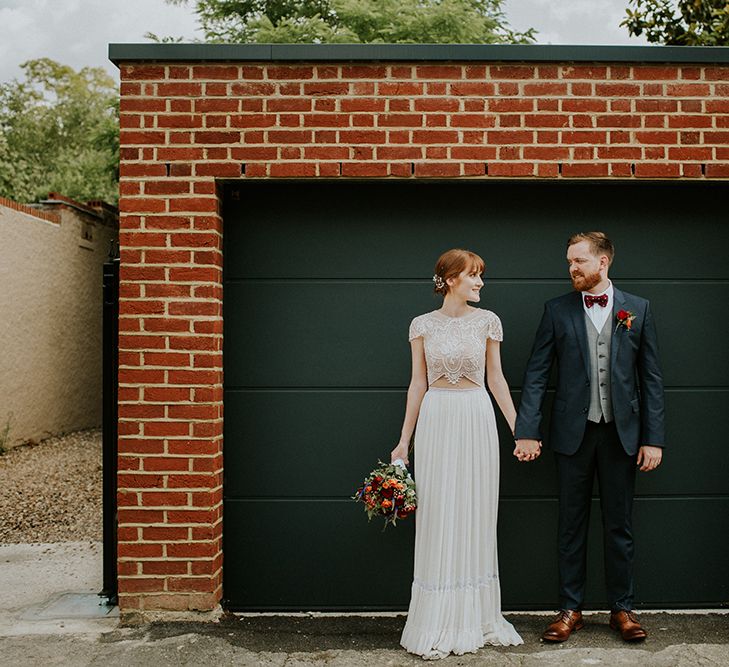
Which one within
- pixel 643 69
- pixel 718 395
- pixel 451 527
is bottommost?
pixel 451 527

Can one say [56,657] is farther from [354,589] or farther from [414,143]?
[414,143]

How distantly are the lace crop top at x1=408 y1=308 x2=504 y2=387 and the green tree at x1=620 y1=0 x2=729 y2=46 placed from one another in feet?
21.9

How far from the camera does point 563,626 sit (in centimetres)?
452

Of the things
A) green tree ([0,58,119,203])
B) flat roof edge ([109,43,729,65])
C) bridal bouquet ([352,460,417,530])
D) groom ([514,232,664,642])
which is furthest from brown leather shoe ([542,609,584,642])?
green tree ([0,58,119,203])

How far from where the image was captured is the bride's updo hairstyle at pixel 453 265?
4.44 m

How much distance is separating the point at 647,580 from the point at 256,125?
11.6 ft

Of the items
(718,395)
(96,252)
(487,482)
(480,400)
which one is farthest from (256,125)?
(96,252)

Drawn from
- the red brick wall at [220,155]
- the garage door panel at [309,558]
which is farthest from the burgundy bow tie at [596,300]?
the garage door panel at [309,558]

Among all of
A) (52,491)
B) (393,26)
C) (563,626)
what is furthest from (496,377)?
(393,26)

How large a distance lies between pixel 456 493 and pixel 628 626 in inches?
45.5

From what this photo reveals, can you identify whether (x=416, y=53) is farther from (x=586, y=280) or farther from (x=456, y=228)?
(x=586, y=280)

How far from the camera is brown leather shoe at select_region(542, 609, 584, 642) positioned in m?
4.50

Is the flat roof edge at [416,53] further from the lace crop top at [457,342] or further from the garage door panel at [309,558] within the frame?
the garage door panel at [309,558]

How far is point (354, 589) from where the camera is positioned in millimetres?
5090
